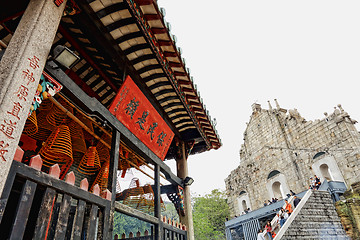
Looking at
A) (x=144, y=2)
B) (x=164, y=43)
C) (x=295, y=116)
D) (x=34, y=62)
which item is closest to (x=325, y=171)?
(x=295, y=116)

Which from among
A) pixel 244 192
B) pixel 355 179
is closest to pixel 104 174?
pixel 355 179

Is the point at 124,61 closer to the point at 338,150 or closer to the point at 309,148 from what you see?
the point at 338,150

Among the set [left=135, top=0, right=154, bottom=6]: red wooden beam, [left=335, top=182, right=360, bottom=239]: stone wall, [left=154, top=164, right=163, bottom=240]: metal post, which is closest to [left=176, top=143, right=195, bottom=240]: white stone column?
[left=154, top=164, right=163, bottom=240]: metal post

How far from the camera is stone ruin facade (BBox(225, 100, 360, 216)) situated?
1546 cm

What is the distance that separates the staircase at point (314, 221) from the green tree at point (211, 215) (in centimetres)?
1743

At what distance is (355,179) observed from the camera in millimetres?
14383

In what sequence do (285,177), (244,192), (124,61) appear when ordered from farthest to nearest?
(244,192)
(285,177)
(124,61)

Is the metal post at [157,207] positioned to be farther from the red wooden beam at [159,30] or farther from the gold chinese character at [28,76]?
the gold chinese character at [28,76]

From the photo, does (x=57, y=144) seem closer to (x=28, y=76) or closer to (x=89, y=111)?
(x=89, y=111)

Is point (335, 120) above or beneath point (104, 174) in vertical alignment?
above

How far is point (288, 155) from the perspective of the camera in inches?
762

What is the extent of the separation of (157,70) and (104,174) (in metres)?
3.42

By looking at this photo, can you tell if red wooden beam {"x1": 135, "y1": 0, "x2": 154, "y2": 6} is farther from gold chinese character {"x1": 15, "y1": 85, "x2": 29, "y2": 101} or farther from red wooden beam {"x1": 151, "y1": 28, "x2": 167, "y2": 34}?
gold chinese character {"x1": 15, "y1": 85, "x2": 29, "y2": 101}

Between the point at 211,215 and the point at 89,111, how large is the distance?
29560mm
